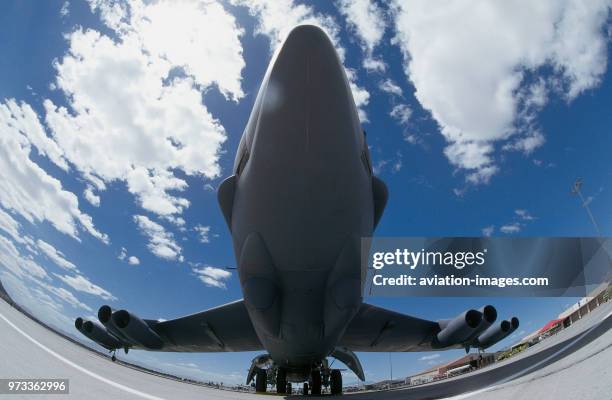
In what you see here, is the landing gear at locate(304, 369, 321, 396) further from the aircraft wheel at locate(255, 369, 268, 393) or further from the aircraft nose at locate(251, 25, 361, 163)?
the aircraft nose at locate(251, 25, 361, 163)

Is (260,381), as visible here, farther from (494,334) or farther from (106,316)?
(494,334)

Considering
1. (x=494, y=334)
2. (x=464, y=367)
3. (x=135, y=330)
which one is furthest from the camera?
(x=464, y=367)

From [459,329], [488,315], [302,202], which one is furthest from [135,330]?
[488,315]

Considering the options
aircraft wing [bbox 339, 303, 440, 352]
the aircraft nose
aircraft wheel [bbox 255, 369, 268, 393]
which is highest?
the aircraft nose

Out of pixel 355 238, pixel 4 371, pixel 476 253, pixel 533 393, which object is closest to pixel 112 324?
pixel 4 371

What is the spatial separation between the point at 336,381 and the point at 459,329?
465 centimetres

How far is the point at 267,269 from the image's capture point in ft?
17.8

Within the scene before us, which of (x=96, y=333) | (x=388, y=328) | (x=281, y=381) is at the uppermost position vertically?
(x=388, y=328)

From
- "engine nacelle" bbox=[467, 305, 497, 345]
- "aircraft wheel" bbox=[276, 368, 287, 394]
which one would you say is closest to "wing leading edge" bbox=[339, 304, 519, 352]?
"engine nacelle" bbox=[467, 305, 497, 345]

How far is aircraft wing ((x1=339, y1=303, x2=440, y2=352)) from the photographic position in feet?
35.3

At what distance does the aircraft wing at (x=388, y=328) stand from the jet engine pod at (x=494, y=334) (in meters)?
1.44

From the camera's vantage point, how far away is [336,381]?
10250 mm

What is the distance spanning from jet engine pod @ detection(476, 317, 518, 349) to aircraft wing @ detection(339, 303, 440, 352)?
56.7 inches

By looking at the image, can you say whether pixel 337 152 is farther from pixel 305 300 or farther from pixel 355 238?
pixel 305 300
